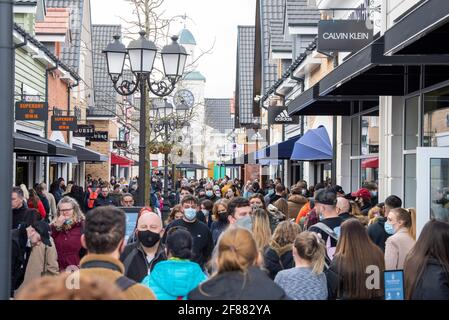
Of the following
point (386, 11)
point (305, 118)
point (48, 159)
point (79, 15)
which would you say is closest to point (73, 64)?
point (79, 15)

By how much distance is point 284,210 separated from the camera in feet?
42.3

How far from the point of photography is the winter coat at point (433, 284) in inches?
214

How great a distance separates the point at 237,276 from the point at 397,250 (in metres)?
3.32

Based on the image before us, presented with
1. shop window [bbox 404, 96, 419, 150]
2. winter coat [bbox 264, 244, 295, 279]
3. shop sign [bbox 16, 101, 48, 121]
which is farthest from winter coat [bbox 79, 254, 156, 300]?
shop sign [bbox 16, 101, 48, 121]

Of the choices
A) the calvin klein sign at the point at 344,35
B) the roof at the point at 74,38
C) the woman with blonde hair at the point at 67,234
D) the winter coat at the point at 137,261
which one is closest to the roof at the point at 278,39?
the roof at the point at 74,38

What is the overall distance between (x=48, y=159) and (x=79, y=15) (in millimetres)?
9889

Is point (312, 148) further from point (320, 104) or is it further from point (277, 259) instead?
point (277, 259)

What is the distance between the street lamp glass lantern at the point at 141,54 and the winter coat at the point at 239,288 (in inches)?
347

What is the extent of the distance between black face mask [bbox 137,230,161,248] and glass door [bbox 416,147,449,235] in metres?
4.06

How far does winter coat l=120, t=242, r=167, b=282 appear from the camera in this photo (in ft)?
21.4

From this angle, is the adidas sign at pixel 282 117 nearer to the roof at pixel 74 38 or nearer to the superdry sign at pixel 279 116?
the superdry sign at pixel 279 116

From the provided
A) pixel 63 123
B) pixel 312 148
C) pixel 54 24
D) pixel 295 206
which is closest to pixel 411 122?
pixel 295 206

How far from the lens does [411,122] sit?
43.7ft

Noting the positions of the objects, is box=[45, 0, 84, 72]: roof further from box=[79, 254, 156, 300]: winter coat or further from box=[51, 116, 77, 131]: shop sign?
box=[79, 254, 156, 300]: winter coat
